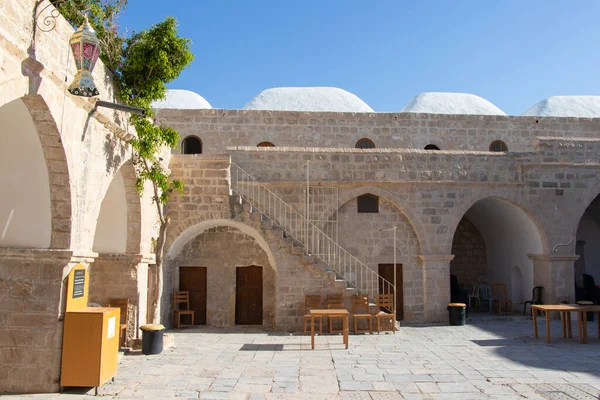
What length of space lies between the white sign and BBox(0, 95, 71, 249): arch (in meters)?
1.13

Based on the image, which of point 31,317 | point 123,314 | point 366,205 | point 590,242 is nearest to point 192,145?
point 366,205

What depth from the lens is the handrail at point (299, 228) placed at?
40.6 feet

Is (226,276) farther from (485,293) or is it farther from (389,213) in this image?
(485,293)

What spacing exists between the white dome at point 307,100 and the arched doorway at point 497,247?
21.3 ft

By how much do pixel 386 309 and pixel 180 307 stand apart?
202 inches

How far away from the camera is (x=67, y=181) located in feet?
20.5

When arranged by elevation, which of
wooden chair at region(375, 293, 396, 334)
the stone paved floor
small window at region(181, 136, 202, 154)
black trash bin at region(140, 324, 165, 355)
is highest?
small window at region(181, 136, 202, 154)

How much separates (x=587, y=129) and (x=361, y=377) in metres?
13.5

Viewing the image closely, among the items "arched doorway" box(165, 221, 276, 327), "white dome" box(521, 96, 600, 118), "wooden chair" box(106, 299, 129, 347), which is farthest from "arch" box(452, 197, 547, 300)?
"wooden chair" box(106, 299, 129, 347)

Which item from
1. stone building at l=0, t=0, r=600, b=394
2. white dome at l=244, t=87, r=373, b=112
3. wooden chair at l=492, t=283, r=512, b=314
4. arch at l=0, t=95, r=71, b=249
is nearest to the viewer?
arch at l=0, t=95, r=71, b=249

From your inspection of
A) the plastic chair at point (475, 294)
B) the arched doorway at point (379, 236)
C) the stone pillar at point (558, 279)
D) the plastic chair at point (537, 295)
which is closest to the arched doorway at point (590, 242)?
the stone pillar at point (558, 279)

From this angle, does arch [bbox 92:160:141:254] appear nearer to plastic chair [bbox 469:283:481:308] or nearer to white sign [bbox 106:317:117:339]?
white sign [bbox 106:317:117:339]

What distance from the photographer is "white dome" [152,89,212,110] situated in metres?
18.3

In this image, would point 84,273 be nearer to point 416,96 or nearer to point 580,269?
point 580,269
